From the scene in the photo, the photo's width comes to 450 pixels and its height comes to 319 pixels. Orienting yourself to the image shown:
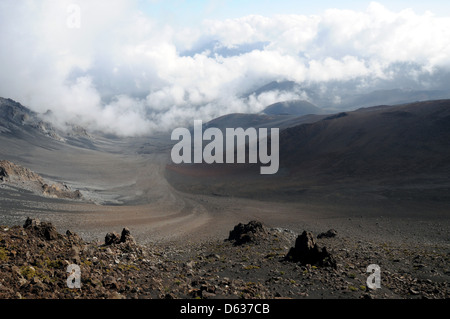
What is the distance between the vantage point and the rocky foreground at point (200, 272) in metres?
8.80

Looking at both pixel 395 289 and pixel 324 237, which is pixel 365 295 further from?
pixel 324 237

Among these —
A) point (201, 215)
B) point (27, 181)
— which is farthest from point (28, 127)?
point (201, 215)

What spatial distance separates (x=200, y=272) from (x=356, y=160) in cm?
5342

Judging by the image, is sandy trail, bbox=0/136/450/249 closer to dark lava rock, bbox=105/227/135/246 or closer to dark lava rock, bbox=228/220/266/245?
dark lava rock, bbox=228/220/266/245

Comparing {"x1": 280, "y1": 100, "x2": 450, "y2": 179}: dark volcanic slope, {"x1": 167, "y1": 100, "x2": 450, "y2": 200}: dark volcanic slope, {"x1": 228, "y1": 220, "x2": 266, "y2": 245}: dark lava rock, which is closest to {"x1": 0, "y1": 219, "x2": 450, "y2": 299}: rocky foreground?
{"x1": 228, "y1": 220, "x2": 266, "y2": 245}: dark lava rock

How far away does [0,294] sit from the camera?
7164 mm

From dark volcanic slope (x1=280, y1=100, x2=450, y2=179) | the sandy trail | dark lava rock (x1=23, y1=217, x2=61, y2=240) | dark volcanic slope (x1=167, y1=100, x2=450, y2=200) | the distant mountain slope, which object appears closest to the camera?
dark lava rock (x1=23, y1=217, x2=61, y2=240)

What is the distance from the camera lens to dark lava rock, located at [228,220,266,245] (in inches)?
725

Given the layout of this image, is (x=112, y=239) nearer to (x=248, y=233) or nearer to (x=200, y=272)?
(x=200, y=272)

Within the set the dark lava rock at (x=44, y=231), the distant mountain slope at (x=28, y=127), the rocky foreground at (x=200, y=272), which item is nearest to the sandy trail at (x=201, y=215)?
the rocky foreground at (x=200, y=272)

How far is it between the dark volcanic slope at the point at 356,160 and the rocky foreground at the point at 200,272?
3198cm

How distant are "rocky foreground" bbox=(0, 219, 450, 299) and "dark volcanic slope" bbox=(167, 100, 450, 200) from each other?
3198 cm
